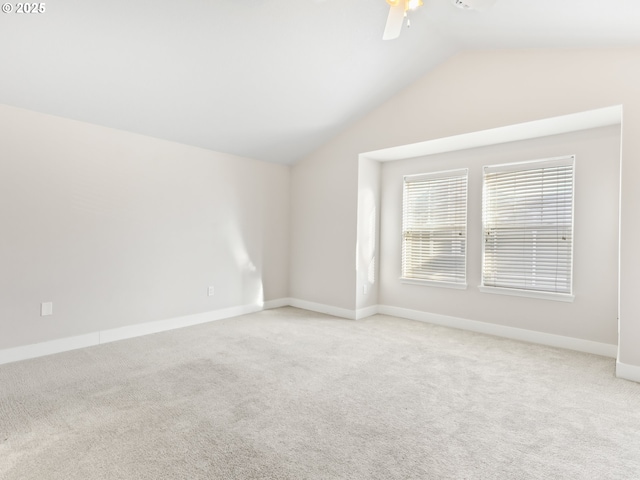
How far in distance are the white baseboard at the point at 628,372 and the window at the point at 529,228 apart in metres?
0.89

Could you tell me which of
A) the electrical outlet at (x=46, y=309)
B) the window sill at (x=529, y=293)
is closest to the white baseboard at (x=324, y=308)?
the window sill at (x=529, y=293)

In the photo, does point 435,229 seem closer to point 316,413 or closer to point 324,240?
point 324,240

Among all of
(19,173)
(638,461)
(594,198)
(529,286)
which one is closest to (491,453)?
(638,461)

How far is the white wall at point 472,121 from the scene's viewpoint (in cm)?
289

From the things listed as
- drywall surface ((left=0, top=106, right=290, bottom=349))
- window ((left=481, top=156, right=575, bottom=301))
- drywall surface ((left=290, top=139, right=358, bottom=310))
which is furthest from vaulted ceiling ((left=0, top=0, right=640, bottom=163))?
window ((left=481, top=156, right=575, bottom=301))

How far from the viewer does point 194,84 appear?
3.34 metres

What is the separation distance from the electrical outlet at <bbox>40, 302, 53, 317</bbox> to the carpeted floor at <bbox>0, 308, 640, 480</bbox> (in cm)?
43

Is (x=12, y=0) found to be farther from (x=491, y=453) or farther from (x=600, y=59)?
(x=600, y=59)

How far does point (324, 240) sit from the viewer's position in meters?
5.20

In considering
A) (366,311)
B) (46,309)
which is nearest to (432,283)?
(366,311)

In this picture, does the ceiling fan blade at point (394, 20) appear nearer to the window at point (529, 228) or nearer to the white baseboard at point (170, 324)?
the window at point (529, 228)

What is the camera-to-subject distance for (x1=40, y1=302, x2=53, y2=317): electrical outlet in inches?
129

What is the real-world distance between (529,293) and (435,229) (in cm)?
138

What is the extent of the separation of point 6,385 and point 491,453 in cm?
344
